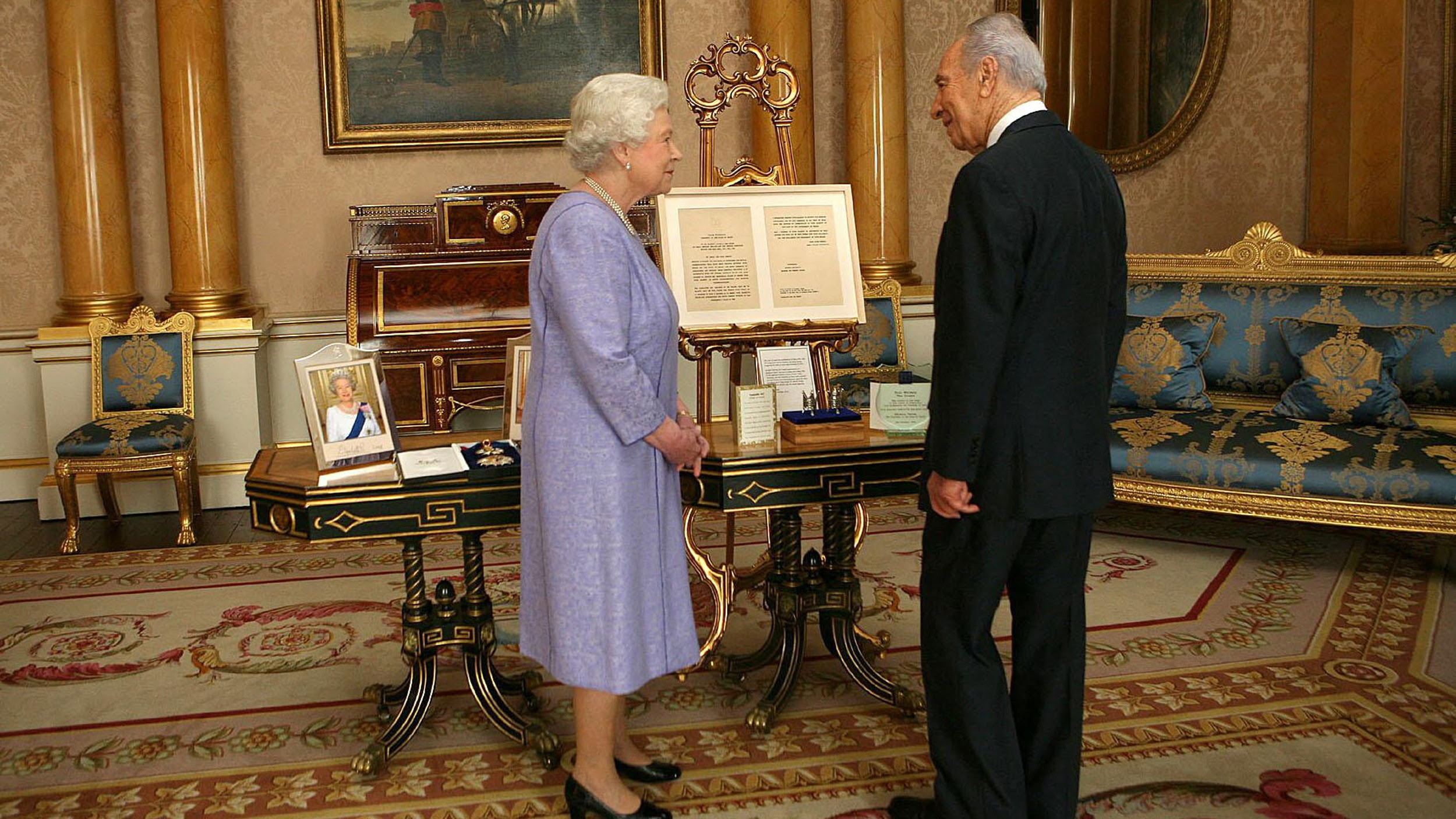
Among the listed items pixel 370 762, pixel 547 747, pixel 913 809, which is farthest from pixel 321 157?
pixel 913 809

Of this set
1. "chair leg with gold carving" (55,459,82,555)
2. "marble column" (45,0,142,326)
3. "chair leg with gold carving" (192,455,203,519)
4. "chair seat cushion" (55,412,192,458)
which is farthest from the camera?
"marble column" (45,0,142,326)

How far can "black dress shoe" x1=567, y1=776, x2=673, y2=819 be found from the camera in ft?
9.55

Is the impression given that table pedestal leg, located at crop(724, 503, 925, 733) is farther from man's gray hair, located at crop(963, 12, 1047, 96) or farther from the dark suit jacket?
man's gray hair, located at crop(963, 12, 1047, 96)

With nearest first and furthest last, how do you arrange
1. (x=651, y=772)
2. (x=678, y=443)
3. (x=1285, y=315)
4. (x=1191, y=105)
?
(x=678, y=443) < (x=651, y=772) < (x=1285, y=315) < (x=1191, y=105)

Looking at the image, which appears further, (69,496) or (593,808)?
(69,496)

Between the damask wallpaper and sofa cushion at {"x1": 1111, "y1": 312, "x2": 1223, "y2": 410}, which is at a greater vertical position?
the damask wallpaper

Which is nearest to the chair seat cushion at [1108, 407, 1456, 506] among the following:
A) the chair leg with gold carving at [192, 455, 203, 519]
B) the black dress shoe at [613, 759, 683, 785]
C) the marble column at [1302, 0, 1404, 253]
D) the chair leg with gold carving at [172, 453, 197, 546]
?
the marble column at [1302, 0, 1404, 253]

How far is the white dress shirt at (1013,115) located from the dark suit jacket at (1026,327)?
0.02 meters

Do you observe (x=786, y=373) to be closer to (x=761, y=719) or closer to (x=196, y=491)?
(x=761, y=719)

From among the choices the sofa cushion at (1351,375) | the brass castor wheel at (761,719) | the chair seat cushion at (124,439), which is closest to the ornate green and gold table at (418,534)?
the brass castor wheel at (761,719)

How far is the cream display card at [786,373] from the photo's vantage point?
3785mm

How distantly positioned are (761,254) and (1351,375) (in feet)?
9.46

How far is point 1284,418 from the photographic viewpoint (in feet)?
17.6

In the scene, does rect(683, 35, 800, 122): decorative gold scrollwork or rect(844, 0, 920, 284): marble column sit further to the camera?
rect(844, 0, 920, 284): marble column
